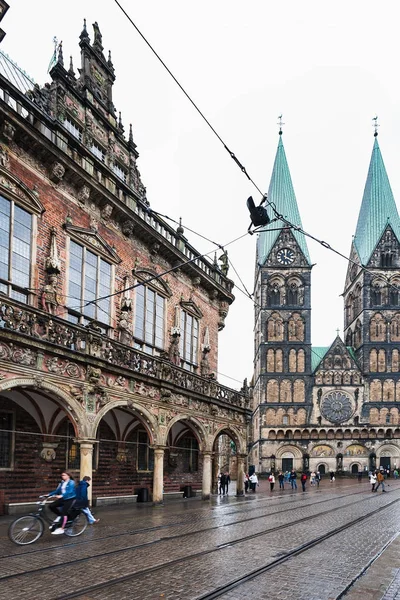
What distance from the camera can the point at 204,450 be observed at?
2647 centimetres

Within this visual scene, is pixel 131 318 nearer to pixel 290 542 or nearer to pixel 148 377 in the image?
pixel 148 377

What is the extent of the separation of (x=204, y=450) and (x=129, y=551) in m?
15.2

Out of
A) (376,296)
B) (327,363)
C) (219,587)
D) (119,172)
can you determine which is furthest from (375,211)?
(219,587)

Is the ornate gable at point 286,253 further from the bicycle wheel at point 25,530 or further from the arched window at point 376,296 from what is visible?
the bicycle wheel at point 25,530

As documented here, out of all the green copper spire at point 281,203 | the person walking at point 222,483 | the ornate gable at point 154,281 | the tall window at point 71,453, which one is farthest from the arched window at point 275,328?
the tall window at point 71,453

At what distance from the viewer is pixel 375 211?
9644 centimetres

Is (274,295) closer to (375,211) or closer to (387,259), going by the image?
(387,259)

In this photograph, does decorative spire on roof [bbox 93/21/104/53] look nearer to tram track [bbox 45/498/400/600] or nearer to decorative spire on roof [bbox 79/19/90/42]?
decorative spire on roof [bbox 79/19/90/42]

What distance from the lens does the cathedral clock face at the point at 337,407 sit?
86.9 meters

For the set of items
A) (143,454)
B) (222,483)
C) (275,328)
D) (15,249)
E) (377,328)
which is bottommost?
(222,483)

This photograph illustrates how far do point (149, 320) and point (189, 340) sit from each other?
4060 mm

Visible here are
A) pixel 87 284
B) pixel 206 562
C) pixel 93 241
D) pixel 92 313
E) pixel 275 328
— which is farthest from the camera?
pixel 275 328

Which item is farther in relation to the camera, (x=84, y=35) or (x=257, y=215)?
(x=84, y=35)

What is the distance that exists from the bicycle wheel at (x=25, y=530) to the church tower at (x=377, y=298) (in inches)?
3033
